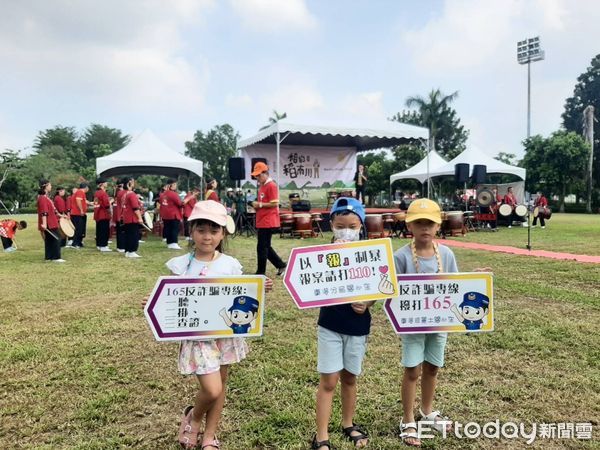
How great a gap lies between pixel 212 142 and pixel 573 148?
41316 millimetres

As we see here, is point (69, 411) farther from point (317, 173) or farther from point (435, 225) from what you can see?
point (317, 173)

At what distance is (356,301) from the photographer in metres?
2.21

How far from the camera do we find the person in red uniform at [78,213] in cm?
1191

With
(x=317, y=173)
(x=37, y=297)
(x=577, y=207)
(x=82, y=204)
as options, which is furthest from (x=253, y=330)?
(x=577, y=207)

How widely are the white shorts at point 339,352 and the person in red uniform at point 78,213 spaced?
1123 centimetres

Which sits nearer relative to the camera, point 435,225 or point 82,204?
point 435,225

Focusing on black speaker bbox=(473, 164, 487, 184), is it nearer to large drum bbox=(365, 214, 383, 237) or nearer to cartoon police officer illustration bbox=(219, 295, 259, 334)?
large drum bbox=(365, 214, 383, 237)

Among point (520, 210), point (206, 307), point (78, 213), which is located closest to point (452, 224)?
point (520, 210)

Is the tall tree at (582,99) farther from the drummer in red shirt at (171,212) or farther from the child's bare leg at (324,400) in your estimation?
the child's bare leg at (324,400)

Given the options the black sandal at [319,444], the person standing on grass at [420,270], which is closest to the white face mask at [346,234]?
the person standing on grass at [420,270]

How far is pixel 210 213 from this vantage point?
2338mm

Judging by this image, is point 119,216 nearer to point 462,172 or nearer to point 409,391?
point 409,391

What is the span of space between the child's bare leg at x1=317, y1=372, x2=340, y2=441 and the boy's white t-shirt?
724 millimetres

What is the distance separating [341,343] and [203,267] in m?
0.81
